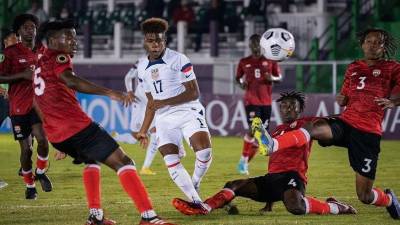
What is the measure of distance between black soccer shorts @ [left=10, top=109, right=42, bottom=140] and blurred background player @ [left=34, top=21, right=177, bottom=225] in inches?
137

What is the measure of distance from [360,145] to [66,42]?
3.35m

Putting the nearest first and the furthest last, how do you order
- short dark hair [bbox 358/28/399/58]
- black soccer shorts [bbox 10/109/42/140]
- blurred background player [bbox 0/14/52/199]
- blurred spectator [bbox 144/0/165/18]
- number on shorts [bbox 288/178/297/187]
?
number on shorts [bbox 288/178/297/187] < short dark hair [bbox 358/28/399/58] < blurred background player [bbox 0/14/52/199] < black soccer shorts [bbox 10/109/42/140] < blurred spectator [bbox 144/0/165/18]

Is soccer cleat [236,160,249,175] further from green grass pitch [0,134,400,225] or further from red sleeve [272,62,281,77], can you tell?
red sleeve [272,62,281,77]

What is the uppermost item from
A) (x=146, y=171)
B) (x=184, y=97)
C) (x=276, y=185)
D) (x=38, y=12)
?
(x=184, y=97)

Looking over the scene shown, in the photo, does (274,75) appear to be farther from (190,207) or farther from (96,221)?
(96,221)

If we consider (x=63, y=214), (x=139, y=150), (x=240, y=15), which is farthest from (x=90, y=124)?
(x=240, y=15)

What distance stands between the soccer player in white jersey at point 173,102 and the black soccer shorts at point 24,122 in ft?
6.98

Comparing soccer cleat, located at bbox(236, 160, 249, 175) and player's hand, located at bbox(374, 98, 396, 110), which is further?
soccer cleat, located at bbox(236, 160, 249, 175)

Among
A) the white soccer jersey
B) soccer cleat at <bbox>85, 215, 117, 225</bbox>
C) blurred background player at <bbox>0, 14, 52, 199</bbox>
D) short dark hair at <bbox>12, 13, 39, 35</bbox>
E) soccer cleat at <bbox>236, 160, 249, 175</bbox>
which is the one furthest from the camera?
soccer cleat at <bbox>236, 160, 249, 175</bbox>

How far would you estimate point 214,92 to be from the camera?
29.1 meters

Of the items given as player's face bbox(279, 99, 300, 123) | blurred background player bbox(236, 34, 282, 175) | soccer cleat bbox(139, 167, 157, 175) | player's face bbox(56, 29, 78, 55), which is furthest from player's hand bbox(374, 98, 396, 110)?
blurred background player bbox(236, 34, 282, 175)

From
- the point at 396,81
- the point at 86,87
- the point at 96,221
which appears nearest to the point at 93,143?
the point at 86,87

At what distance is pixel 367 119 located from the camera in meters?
10.9

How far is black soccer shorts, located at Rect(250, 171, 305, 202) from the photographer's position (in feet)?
35.1
